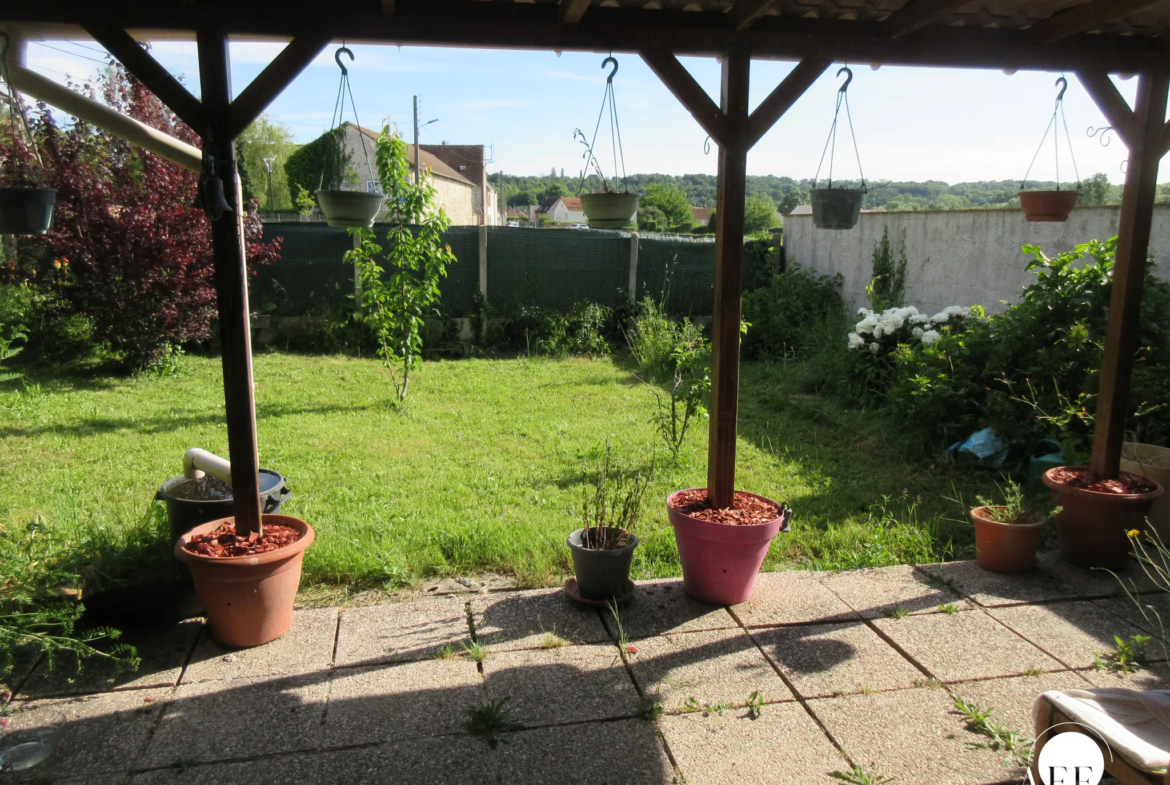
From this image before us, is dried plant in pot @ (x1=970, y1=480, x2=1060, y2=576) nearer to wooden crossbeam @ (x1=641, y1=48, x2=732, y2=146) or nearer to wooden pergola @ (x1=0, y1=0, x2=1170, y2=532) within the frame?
wooden pergola @ (x1=0, y1=0, x2=1170, y2=532)

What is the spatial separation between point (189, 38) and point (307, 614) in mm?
2452

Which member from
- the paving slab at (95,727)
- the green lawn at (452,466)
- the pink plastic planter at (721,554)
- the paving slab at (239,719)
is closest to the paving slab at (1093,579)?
the green lawn at (452,466)

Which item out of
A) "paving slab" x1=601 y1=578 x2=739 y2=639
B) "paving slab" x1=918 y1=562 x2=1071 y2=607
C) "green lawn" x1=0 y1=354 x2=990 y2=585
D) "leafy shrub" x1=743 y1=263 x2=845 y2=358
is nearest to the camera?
"paving slab" x1=601 y1=578 x2=739 y2=639

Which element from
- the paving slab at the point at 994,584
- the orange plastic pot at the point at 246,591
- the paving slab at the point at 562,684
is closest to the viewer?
the paving slab at the point at 562,684

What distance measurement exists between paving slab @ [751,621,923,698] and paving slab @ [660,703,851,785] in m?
0.20

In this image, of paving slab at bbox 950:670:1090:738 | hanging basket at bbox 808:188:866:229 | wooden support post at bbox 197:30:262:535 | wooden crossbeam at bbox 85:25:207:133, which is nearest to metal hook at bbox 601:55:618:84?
hanging basket at bbox 808:188:866:229

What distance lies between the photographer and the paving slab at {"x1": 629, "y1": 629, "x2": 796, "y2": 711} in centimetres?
280

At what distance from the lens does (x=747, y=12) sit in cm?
304

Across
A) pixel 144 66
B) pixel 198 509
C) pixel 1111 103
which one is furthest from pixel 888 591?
pixel 144 66

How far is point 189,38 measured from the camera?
300 centimetres

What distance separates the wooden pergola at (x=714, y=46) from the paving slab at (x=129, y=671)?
57 centimetres

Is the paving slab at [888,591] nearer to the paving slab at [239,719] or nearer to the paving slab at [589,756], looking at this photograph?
the paving slab at [589,756]

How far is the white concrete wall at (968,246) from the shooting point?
6109 mm

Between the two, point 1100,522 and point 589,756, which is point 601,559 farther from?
point 1100,522
